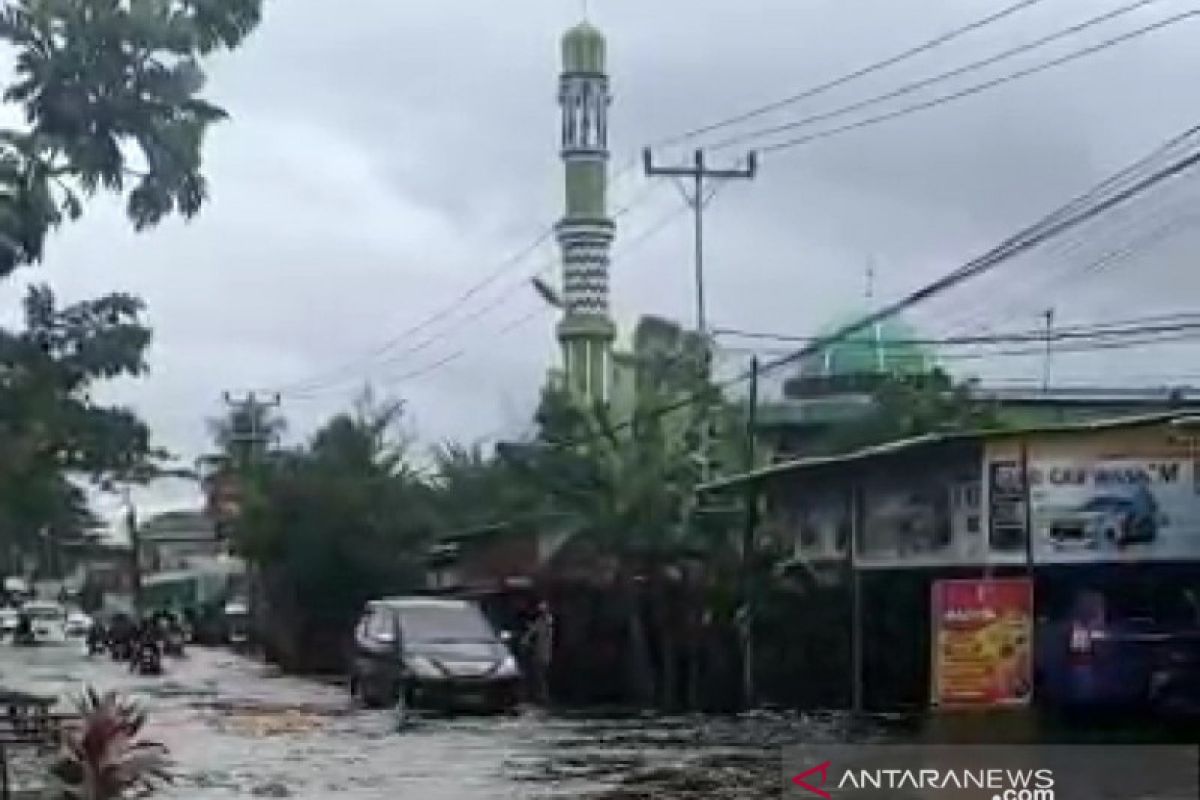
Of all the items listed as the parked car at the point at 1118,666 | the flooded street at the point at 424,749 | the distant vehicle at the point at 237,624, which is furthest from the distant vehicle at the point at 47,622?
the parked car at the point at 1118,666

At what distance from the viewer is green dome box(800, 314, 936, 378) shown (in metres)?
41.2

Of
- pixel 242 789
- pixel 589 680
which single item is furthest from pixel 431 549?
pixel 242 789

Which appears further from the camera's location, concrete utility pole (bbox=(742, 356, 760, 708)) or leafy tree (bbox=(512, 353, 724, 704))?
leafy tree (bbox=(512, 353, 724, 704))

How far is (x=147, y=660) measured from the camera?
43.0 m

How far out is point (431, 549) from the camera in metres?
45.6

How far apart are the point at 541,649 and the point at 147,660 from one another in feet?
46.2

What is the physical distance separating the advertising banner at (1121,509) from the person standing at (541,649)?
10987 millimetres

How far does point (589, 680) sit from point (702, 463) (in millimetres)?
3745

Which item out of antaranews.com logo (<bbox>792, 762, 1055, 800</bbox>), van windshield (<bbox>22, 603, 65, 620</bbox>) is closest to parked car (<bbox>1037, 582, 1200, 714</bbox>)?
antaranews.com logo (<bbox>792, 762, 1055, 800</bbox>)

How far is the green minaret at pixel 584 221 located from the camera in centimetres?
6800

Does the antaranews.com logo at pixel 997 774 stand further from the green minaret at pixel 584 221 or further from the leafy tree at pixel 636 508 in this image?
the green minaret at pixel 584 221

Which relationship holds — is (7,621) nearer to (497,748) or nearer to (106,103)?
(497,748)

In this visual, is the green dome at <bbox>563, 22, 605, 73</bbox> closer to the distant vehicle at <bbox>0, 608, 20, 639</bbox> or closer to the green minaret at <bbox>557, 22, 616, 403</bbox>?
the green minaret at <bbox>557, 22, 616, 403</bbox>

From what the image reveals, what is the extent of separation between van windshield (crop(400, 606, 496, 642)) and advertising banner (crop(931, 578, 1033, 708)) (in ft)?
32.0
